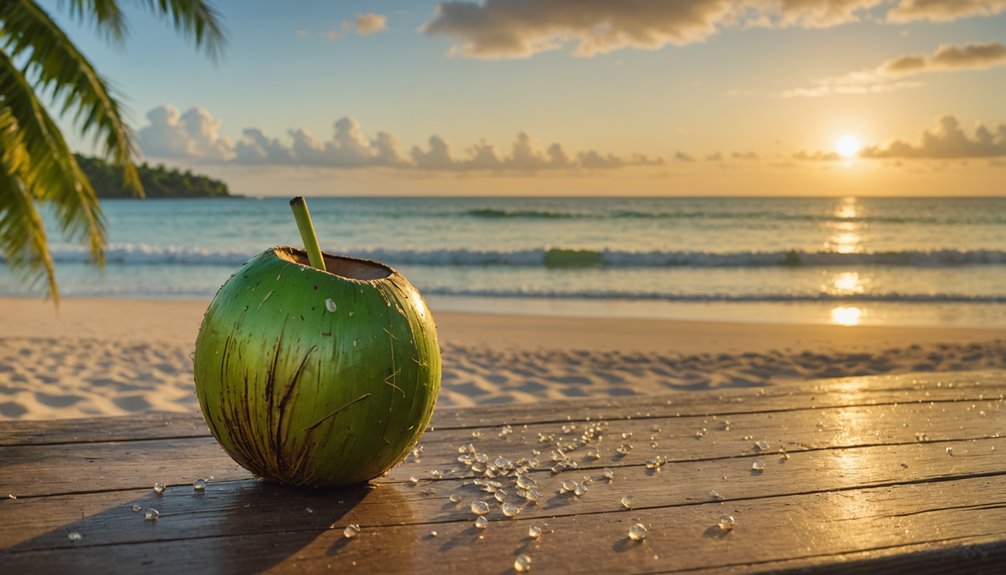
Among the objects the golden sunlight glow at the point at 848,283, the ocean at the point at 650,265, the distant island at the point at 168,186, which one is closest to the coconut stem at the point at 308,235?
the ocean at the point at 650,265

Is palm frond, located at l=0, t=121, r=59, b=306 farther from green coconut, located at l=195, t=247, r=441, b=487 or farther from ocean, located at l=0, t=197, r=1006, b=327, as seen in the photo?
ocean, located at l=0, t=197, r=1006, b=327

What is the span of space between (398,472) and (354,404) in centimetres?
39

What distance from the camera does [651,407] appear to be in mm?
2475

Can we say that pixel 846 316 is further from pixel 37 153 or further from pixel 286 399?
pixel 286 399

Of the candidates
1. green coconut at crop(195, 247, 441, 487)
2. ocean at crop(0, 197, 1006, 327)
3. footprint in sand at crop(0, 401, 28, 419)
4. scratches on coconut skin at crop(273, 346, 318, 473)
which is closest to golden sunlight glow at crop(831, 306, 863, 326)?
ocean at crop(0, 197, 1006, 327)

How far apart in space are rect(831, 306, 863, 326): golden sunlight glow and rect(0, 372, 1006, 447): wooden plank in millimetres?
7173

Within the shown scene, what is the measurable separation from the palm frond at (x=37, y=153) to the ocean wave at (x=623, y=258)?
476 inches

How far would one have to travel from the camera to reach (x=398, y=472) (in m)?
1.86

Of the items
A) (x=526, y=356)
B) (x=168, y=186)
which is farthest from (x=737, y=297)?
(x=168, y=186)

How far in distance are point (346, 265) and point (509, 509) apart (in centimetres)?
69

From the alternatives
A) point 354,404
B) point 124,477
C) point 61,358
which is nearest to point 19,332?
→ point 61,358

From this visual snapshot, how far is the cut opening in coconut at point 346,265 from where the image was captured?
1.76 meters

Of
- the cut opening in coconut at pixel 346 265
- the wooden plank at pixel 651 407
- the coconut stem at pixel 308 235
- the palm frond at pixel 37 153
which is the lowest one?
the wooden plank at pixel 651 407

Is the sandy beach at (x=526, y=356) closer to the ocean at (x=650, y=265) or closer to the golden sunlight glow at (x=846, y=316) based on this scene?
the golden sunlight glow at (x=846, y=316)
